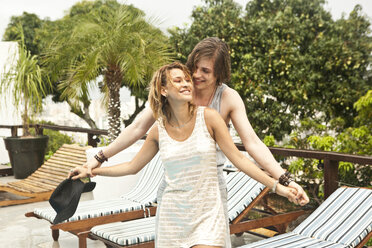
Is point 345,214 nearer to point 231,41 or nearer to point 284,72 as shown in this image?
point 284,72

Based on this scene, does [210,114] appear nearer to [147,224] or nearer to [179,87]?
[179,87]

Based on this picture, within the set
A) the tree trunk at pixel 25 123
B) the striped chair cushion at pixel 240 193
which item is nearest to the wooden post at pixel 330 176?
the striped chair cushion at pixel 240 193

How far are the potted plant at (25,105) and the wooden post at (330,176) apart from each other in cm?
624

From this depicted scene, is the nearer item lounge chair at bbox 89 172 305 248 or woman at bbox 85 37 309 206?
woman at bbox 85 37 309 206

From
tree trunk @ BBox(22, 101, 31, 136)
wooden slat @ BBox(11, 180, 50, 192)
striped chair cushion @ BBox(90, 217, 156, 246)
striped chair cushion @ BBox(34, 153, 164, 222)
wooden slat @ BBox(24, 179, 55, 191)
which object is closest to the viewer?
striped chair cushion @ BBox(90, 217, 156, 246)

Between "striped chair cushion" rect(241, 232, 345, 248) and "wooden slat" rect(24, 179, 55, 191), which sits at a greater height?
"wooden slat" rect(24, 179, 55, 191)

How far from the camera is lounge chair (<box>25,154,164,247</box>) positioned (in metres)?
4.28

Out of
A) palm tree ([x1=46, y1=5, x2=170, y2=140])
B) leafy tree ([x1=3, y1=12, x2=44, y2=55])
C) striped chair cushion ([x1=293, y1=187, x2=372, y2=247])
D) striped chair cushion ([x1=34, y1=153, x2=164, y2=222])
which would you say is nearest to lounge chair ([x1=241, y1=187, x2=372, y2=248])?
striped chair cushion ([x1=293, y1=187, x2=372, y2=247])

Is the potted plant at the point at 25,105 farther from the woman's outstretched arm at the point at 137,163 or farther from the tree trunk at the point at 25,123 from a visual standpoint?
the woman's outstretched arm at the point at 137,163

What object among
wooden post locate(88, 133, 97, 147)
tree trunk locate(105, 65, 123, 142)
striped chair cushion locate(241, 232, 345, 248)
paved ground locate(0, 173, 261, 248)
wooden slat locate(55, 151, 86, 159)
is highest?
tree trunk locate(105, 65, 123, 142)

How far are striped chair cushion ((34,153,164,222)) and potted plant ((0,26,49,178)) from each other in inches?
165

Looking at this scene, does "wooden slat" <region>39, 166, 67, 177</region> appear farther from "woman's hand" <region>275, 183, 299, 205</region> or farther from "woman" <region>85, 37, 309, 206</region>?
"woman's hand" <region>275, 183, 299, 205</region>

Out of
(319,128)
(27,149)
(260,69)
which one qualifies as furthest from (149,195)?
(260,69)

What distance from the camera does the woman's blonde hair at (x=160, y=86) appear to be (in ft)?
7.23
